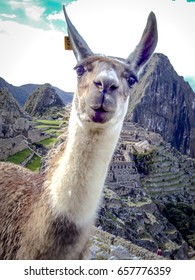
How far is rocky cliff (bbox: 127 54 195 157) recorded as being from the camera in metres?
81.7

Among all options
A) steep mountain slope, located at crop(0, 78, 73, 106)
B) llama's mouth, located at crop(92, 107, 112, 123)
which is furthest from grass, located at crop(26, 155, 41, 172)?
llama's mouth, located at crop(92, 107, 112, 123)

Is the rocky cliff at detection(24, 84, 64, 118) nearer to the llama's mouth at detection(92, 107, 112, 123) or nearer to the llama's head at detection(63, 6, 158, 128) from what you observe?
the llama's head at detection(63, 6, 158, 128)

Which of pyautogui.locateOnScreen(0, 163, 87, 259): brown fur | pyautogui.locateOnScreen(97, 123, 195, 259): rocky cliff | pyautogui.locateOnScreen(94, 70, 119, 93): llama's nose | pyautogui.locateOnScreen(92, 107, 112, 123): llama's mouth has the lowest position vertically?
pyautogui.locateOnScreen(97, 123, 195, 259): rocky cliff

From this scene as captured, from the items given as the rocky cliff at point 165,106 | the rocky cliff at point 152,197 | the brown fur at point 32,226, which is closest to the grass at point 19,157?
the rocky cliff at point 152,197

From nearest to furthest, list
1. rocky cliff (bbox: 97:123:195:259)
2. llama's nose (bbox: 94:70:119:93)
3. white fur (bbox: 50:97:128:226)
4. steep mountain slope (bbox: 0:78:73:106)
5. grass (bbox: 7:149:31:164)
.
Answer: llama's nose (bbox: 94:70:119:93) < white fur (bbox: 50:97:128:226) < steep mountain slope (bbox: 0:78:73:106) < grass (bbox: 7:149:31:164) < rocky cliff (bbox: 97:123:195:259)

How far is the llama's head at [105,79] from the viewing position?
2.00m

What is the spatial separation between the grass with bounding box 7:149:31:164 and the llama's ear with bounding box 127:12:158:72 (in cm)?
925

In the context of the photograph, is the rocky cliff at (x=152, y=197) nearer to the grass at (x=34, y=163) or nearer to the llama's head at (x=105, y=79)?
the grass at (x=34, y=163)

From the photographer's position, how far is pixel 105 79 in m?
2.00

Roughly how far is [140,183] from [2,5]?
27.2 meters

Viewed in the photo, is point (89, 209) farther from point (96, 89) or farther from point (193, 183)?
point (193, 183)

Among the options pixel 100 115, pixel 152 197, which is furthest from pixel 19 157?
pixel 152 197

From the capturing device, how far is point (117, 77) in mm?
2135
